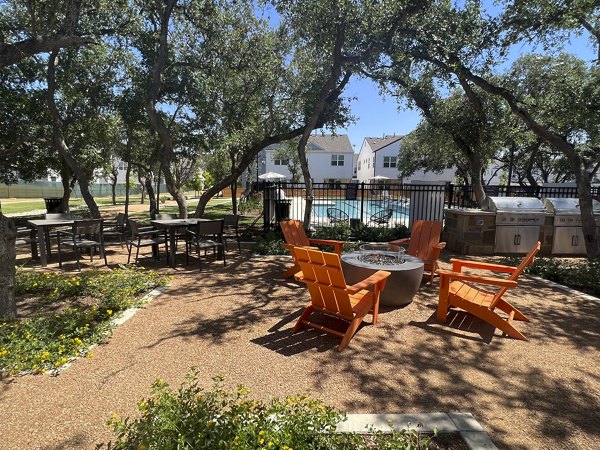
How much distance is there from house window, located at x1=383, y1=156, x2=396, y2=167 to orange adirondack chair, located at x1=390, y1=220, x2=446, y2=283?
1522 inches

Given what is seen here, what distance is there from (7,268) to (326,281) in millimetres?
3592

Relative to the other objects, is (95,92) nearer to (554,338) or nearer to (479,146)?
(479,146)

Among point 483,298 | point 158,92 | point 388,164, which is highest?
point 388,164

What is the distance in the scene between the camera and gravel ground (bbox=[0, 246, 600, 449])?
2.48 m

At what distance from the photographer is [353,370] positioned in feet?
10.6

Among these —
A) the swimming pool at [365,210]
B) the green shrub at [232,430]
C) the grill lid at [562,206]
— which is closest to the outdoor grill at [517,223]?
the grill lid at [562,206]

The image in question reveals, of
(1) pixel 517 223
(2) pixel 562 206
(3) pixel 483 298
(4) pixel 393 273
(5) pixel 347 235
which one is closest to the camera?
(3) pixel 483 298

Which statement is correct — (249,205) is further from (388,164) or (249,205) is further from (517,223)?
(388,164)

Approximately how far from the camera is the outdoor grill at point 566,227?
8664mm

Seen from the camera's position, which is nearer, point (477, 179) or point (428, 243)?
point (428, 243)

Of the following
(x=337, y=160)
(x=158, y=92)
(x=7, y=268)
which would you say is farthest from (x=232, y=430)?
(x=337, y=160)

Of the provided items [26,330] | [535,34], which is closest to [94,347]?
[26,330]

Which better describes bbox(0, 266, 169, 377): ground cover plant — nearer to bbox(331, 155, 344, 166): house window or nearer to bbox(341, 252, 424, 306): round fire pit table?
bbox(341, 252, 424, 306): round fire pit table

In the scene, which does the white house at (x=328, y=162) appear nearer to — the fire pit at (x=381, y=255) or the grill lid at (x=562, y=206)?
the grill lid at (x=562, y=206)
